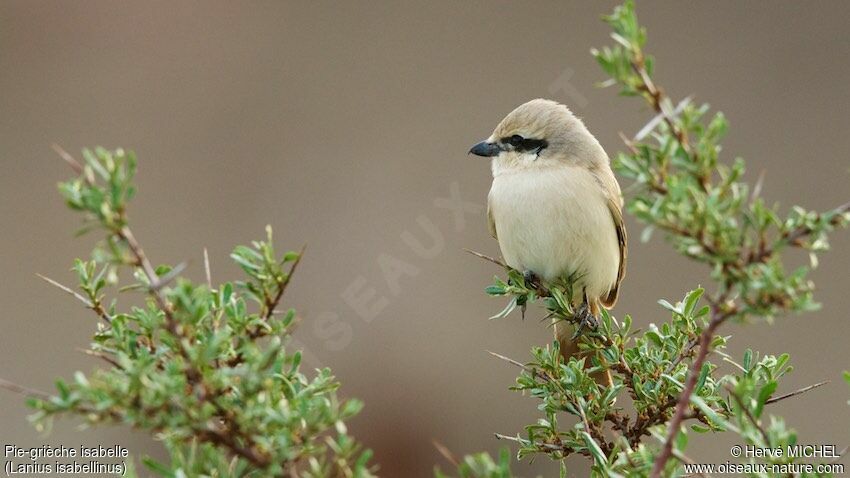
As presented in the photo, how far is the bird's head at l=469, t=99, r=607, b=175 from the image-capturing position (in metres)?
2.93

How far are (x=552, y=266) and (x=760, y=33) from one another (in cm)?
307

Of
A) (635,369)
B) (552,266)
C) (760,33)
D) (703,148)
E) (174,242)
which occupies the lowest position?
(635,369)

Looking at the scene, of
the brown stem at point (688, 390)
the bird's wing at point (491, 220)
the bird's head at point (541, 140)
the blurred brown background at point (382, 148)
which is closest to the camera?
the brown stem at point (688, 390)

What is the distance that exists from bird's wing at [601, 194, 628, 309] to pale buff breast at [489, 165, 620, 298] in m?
0.03

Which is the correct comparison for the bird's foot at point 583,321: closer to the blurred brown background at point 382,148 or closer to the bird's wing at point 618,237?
the bird's wing at point 618,237

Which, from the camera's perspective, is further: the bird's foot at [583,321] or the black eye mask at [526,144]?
the black eye mask at [526,144]

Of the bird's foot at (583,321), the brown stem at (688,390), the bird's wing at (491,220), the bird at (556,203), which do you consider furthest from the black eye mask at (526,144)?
the brown stem at (688,390)

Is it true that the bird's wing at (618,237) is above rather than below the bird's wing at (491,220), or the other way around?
below

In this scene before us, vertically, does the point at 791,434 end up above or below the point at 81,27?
below

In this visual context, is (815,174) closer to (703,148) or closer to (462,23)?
(462,23)

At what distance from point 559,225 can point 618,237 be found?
29 cm

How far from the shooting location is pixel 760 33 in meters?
5.25

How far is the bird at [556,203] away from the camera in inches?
111

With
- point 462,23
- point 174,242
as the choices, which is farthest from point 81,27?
point 462,23
